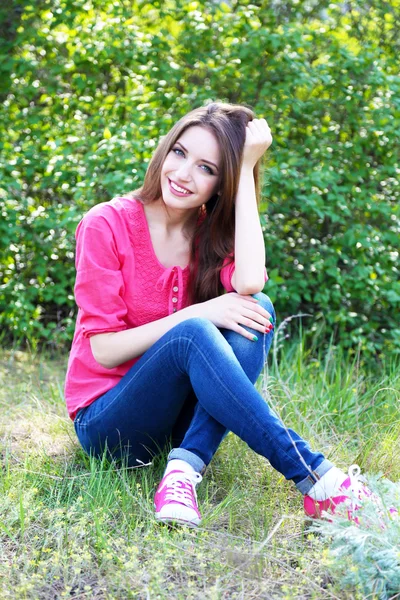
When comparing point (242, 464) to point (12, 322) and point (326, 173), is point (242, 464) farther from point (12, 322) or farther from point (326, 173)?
point (12, 322)

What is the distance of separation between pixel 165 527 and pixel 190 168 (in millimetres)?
1148

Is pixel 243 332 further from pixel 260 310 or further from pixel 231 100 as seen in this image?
pixel 231 100

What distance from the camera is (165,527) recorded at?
2080 mm

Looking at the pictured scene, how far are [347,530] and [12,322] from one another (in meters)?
2.75

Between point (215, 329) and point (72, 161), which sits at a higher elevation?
point (72, 161)

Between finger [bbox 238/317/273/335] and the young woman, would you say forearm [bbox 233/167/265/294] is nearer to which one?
the young woman

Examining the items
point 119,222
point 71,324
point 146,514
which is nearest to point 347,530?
point 146,514

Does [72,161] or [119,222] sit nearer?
[119,222]

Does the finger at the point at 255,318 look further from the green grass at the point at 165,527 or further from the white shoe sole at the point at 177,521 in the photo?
the white shoe sole at the point at 177,521

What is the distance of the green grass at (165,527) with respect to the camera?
1.89 m

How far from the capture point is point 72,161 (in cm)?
407

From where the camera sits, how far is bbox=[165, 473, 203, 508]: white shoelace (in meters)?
2.15

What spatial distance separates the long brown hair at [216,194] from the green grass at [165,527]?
17.5 inches

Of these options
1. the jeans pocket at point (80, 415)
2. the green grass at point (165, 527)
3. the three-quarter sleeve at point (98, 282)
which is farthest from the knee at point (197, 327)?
the jeans pocket at point (80, 415)
